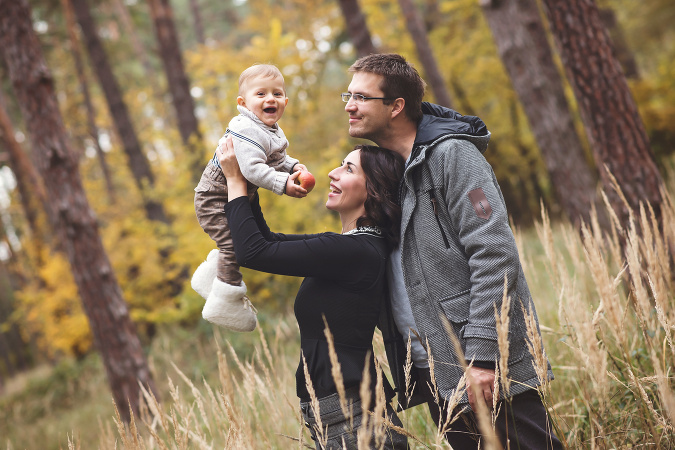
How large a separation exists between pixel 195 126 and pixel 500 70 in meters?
5.78

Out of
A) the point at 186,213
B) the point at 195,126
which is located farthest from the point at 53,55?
the point at 186,213

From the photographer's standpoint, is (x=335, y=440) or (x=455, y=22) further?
(x=455, y=22)

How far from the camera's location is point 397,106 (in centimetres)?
220

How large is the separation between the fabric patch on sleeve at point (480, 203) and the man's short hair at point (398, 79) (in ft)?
1.72

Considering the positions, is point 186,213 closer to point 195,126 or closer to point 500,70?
point 195,126

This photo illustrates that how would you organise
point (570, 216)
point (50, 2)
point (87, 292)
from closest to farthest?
1. point (87, 292)
2. point (570, 216)
3. point (50, 2)

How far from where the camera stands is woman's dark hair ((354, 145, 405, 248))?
214cm

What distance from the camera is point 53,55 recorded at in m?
15.9

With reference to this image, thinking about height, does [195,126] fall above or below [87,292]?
above

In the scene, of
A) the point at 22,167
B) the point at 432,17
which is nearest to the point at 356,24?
the point at 432,17

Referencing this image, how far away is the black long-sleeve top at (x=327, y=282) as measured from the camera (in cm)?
194

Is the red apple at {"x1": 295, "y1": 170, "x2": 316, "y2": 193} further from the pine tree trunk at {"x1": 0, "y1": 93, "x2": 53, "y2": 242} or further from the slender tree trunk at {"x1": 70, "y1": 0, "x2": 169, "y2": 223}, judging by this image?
the slender tree trunk at {"x1": 70, "y1": 0, "x2": 169, "y2": 223}

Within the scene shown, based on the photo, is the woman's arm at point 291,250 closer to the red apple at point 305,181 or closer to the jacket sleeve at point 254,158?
the jacket sleeve at point 254,158

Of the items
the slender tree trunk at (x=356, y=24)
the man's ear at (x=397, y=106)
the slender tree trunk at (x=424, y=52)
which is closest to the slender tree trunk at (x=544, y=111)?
the slender tree trunk at (x=356, y=24)
